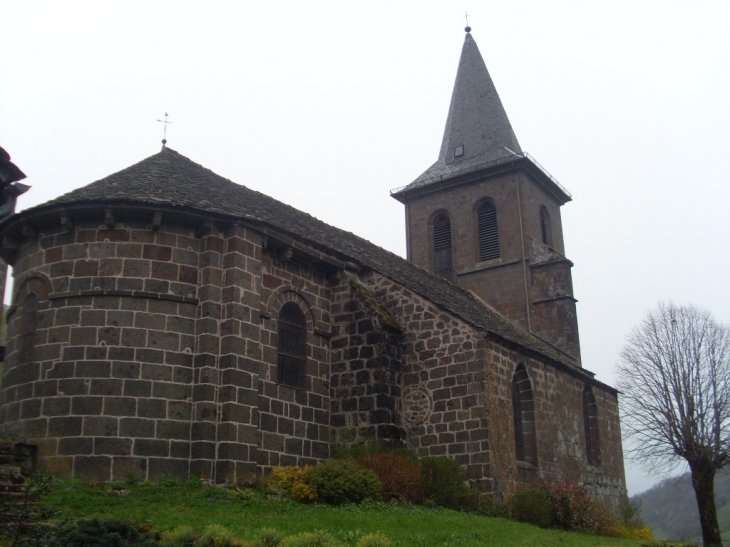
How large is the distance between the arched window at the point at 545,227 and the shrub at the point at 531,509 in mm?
17965

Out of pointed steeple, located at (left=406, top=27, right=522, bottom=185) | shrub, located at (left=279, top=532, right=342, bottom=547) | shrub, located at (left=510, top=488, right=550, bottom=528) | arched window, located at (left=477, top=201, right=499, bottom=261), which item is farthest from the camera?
pointed steeple, located at (left=406, top=27, right=522, bottom=185)

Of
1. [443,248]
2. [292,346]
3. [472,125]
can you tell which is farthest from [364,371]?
[472,125]

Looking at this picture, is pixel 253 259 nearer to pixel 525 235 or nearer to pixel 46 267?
pixel 46 267

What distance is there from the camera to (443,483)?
55.5 feet

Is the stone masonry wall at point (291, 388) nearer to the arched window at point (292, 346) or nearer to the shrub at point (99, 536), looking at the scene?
the arched window at point (292, 346)

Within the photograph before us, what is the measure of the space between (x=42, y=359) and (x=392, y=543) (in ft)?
27.1

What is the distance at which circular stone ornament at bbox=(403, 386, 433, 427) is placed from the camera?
1912 centimetres

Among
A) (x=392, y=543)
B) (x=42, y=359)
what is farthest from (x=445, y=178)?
(x=392, y=543)

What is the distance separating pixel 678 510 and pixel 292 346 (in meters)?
62.2

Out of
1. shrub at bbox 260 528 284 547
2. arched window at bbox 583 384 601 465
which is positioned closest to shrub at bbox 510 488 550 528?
shrub at bbox 260 528 284 547

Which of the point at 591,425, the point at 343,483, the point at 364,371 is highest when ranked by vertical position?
the point at 364,371

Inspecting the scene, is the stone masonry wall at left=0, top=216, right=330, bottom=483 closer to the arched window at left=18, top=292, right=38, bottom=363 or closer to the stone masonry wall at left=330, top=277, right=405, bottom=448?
the arched window at left=18, top=292, right=38, bottom=363

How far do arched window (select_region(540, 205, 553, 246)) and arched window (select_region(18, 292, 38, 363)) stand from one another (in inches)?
904

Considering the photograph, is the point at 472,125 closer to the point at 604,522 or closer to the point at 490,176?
the point at 490,176
